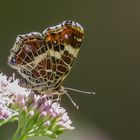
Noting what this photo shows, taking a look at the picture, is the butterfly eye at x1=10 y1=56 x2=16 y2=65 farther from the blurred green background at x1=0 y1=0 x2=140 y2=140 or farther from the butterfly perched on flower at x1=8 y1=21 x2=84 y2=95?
the blurred green background at x1=0 y1=0 x2=140 y2=140

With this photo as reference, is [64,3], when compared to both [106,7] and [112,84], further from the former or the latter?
[112,84]

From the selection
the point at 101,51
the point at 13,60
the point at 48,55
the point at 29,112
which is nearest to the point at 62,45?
the point at 48,55

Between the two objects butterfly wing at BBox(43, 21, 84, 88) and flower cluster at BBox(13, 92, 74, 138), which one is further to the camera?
butterfly wing at BBox(43, 21, 84, 88)

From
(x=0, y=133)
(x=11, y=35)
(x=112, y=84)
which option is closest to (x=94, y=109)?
(x=112, y=84)

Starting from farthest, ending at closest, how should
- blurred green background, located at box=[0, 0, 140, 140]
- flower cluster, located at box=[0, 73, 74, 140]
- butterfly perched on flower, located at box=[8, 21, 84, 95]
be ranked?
1. blurred green background, located at box=[0, 0, 140, 140]
2. butterfly perched on flower, located at box=[8, 21, 84, 95]
3. flower cluster, located at box=[0, 73, 74, 140]

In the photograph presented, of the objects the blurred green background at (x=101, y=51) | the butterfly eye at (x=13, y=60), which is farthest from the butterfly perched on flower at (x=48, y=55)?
the blurred green background at (x=101, y=51)

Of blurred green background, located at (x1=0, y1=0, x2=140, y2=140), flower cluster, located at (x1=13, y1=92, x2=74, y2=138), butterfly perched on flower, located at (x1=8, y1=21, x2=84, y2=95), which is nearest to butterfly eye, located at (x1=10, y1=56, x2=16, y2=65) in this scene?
butterfly perched on flower, located at (x1=8, y1=21, x2=84, y2=95)

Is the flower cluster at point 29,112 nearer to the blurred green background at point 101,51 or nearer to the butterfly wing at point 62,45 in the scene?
the butterfly wing at point 62,45
